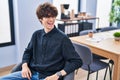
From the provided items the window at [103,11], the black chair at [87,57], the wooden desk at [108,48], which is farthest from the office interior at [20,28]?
the window at [103,11]

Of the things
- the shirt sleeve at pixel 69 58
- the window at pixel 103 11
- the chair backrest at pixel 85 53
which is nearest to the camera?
the shirt sleeve at pixel 69 58

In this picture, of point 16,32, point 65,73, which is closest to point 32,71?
point 65,73

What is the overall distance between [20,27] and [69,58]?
1.71 meters

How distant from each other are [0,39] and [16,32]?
300 millimetres

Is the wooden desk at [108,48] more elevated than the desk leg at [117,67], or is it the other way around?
the wooden desk at [108,48]

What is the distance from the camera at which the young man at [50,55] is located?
164cm

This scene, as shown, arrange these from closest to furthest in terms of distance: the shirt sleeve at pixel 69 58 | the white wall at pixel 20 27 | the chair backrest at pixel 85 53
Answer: the shirt sleeve at pixel 69 58 < the chair backrest at pixel 85 53 < the white wall at pixel 20 27

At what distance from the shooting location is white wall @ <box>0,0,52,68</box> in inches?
121

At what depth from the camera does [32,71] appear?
182 cm

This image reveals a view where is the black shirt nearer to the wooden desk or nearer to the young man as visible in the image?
the young man

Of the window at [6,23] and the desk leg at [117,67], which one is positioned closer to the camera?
the desk leg at [117,67]

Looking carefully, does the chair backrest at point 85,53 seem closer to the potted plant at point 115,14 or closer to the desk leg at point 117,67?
the desk leg at point 117,67

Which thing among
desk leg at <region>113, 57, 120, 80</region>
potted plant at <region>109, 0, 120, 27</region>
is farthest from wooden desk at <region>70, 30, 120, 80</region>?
potted plant at <region>109, 0, 120, 27</region>

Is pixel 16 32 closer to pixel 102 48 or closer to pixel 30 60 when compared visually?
pixel 30 60
